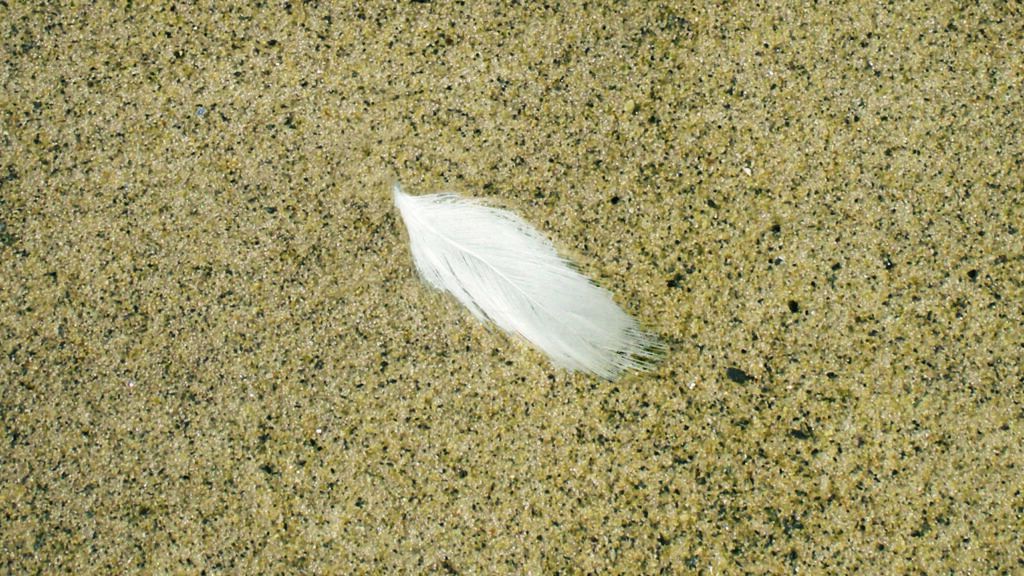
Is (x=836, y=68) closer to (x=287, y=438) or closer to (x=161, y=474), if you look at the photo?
(x=287, y=438)

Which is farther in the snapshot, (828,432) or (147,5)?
(147,5)

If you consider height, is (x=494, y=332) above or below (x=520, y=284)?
below

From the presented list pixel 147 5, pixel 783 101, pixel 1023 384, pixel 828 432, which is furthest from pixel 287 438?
pixel 1023 384
